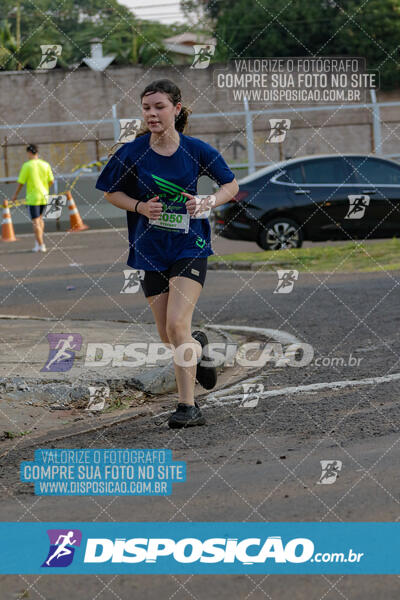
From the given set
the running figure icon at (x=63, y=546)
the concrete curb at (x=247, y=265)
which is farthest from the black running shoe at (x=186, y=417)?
the concrete curb at (x=247, y=265)

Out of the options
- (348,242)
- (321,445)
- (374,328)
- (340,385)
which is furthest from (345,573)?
(348,242)

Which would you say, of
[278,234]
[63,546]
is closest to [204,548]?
[63,546]

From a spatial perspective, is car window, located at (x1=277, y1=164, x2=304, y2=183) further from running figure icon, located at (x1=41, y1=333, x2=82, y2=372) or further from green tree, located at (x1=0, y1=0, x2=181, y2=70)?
green tree, located at (x1=0, y1=0, x2=181, y2=70)

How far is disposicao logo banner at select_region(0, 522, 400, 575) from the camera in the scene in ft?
13.6

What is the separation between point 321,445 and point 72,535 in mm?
1847

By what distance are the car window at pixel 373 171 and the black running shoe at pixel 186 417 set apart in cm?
1243

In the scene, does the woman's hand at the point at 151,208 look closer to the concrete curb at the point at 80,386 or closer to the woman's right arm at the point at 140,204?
the woman's right arm at the point at 140,204

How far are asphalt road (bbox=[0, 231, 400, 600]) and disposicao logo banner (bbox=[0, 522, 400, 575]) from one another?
9cm

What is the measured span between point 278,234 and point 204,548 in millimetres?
14034

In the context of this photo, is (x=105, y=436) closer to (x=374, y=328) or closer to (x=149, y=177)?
(x=149, y=177)

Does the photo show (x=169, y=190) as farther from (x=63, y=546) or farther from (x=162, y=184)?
(x=63, y=546)

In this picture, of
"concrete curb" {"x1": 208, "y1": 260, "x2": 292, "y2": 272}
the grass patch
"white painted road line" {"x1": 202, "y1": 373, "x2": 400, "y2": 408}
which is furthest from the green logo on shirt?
"concrete curb" {"x1": 208, "y1": 260, "x2": 292, "y2": 272}

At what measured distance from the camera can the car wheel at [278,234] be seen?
18141 mm

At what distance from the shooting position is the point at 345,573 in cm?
405
